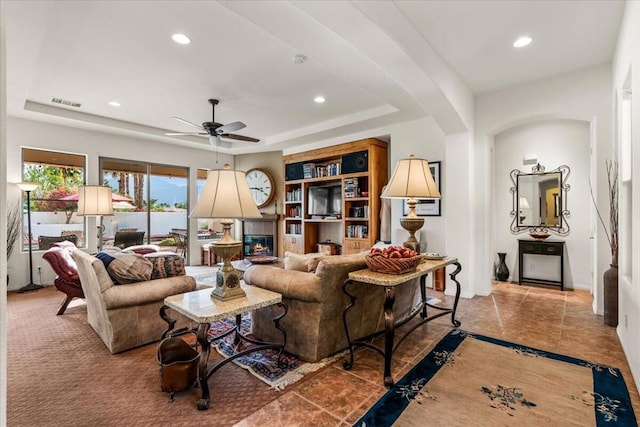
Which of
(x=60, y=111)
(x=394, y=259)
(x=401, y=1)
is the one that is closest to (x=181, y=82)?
(x=60, y=111)

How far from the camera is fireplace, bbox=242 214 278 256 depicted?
7477 millimetres

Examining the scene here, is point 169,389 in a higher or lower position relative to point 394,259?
lower

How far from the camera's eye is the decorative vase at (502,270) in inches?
210

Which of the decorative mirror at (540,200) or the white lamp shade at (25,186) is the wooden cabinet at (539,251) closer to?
the decorative mirror at (540,200)

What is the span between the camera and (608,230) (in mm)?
3420

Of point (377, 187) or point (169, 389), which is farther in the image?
point (377, 187)

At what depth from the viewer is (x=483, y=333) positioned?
310 centimetres

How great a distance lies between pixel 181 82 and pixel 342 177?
3.13 metres

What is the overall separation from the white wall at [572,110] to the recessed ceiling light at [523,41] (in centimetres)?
108

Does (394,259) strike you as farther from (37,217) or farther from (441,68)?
(37,217)

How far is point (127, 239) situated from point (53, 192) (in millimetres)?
1429

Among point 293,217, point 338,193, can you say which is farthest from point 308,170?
point 293,217

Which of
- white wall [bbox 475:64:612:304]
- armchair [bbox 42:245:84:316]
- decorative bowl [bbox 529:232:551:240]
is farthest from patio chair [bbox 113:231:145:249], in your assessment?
decorative bowl [bbox 529:232:551:240]

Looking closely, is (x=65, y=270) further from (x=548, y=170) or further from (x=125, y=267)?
(x=548, y=170)
